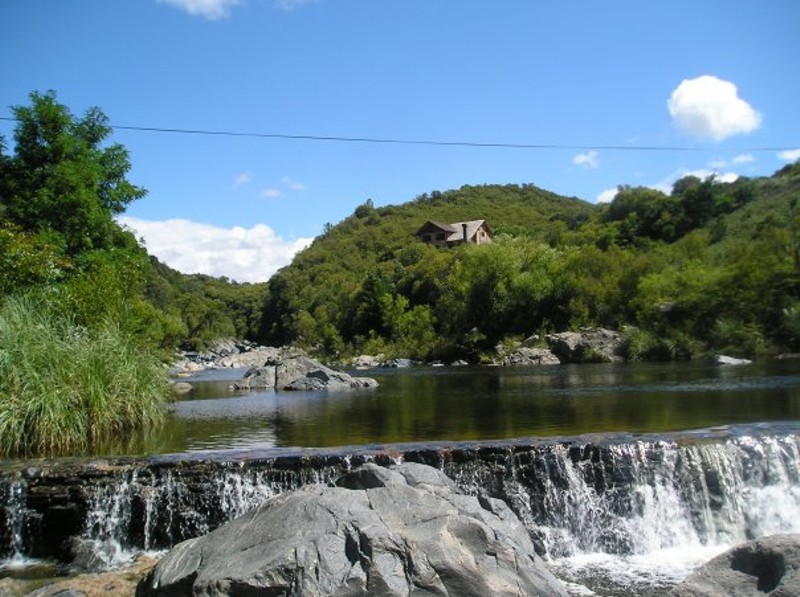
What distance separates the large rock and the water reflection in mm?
7147

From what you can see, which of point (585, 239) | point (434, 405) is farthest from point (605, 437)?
point (585, 239)

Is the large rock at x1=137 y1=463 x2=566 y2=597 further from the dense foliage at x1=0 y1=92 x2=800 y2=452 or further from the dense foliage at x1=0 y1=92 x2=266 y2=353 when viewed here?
the dense foliage at x1=0 y1=92 x2=266 y2=353

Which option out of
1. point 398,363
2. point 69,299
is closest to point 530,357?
point 398,363

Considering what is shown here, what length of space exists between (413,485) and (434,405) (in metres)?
14.0

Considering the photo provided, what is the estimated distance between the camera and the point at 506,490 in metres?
11.0

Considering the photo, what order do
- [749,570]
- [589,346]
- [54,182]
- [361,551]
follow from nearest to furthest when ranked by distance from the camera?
[749,570], [361,551], [54,182], [589,346]

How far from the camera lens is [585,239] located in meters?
76.7

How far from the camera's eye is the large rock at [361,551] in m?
5.85

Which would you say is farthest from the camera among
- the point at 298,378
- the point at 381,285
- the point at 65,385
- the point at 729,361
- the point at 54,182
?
A: the point at 381,285

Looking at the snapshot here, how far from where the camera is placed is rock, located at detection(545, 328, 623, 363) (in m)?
45.1

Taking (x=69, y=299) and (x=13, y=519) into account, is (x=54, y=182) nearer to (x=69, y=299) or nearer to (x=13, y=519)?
(x=69, y=299)

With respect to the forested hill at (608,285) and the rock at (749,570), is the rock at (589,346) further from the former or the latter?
the rock at (749,570)

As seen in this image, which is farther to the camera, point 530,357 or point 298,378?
point 530,357

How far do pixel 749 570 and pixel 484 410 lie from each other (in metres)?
13.6
